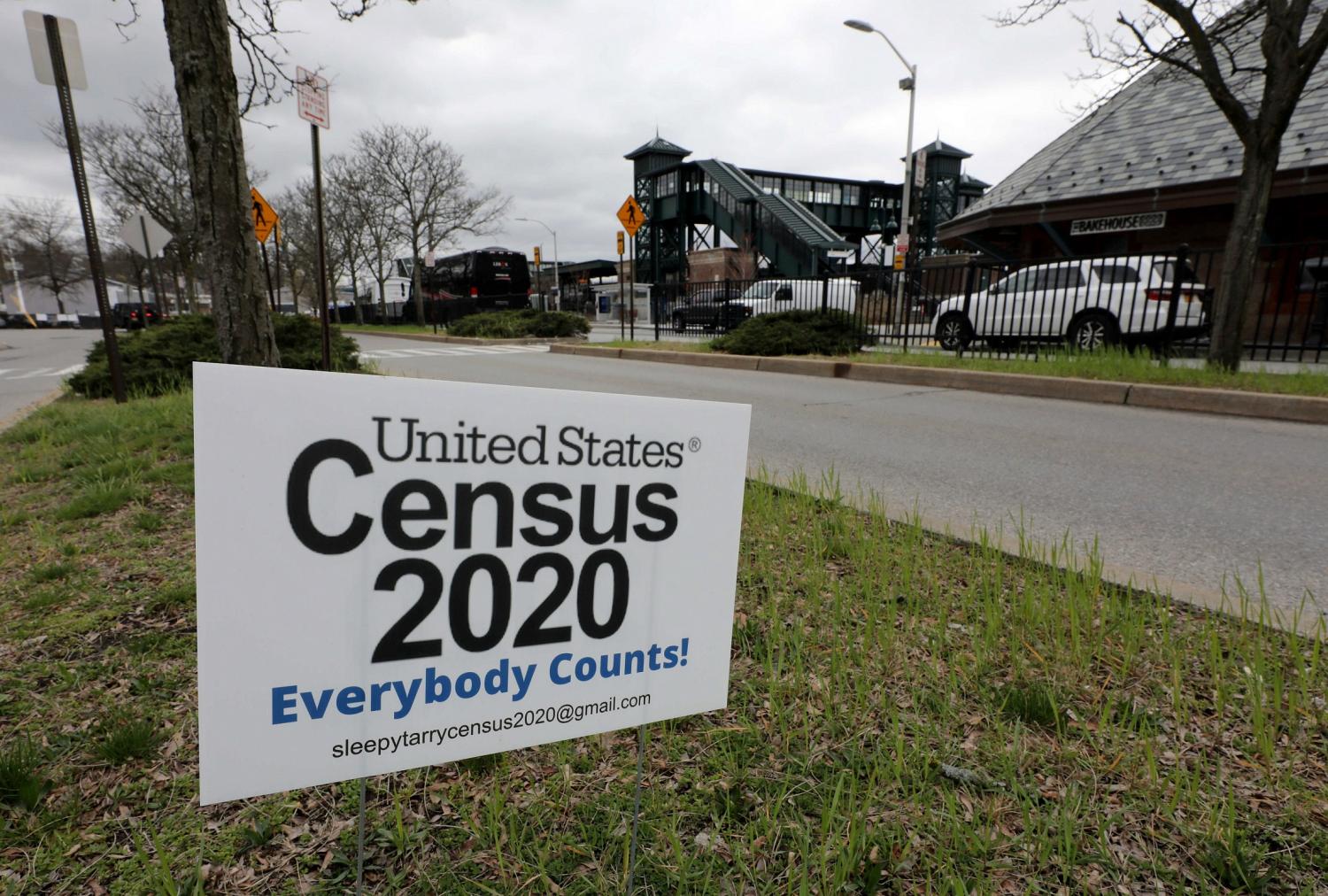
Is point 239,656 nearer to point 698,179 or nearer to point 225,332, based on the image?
point 225,332

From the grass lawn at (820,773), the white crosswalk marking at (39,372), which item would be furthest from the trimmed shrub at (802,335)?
the white crosswalk marking at (39,372)

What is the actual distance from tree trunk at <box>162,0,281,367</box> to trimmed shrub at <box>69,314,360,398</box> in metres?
2.74

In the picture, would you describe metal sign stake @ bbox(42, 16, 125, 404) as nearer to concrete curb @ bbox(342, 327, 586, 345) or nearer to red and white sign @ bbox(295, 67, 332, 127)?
red and white sign @ bbox(295, 67, 332, 127)

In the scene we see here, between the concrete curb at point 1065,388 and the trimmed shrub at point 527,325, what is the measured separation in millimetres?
11076

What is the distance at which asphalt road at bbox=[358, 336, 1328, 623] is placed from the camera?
10.9 feet

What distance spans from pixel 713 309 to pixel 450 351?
7699 mm

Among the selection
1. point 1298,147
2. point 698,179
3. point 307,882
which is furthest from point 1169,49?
point 698,179

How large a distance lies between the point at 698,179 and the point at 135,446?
163 ft

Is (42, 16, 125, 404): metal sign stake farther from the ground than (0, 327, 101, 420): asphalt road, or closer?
farther from the ground

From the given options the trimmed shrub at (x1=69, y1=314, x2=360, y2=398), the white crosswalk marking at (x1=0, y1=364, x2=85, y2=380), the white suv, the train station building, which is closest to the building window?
the train station building

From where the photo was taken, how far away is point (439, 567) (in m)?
1.18

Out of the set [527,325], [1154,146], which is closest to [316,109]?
[527,325]

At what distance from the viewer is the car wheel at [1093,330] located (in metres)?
11.6

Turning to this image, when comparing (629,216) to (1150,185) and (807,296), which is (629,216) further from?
(1150,185)
